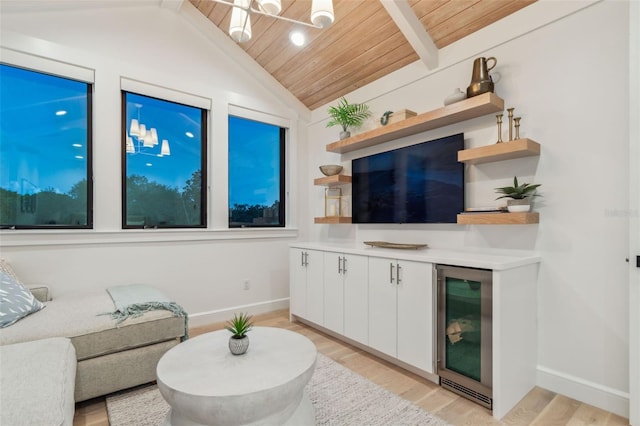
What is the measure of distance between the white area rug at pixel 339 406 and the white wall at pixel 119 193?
1.28 meters

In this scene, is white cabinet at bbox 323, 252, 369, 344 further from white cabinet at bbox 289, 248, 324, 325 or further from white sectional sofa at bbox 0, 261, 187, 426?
white sectional sofa at bbox 0, 261, 187, 426

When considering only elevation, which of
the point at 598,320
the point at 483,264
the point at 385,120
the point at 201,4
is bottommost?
the point at 598,320

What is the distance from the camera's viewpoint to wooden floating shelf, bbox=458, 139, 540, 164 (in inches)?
79.5

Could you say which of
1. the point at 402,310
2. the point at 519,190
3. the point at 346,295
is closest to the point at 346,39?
the point at 519,190

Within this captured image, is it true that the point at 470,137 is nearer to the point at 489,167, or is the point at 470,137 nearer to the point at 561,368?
the point at 489,167

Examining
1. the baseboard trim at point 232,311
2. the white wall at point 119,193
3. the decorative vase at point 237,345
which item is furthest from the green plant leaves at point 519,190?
the baseboard trim at point 232,311

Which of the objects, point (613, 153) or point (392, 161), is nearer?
point (613, 153)

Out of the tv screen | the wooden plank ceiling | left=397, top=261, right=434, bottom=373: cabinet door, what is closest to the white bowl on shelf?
the tv screen

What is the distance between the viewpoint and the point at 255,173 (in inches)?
158

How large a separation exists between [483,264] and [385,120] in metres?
1.69

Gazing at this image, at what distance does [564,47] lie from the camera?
2057 millimetres

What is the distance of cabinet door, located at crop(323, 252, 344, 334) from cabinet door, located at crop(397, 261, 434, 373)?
0.66 meters

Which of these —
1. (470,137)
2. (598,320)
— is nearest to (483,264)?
(598,320)

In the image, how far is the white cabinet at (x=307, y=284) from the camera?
3086mm
